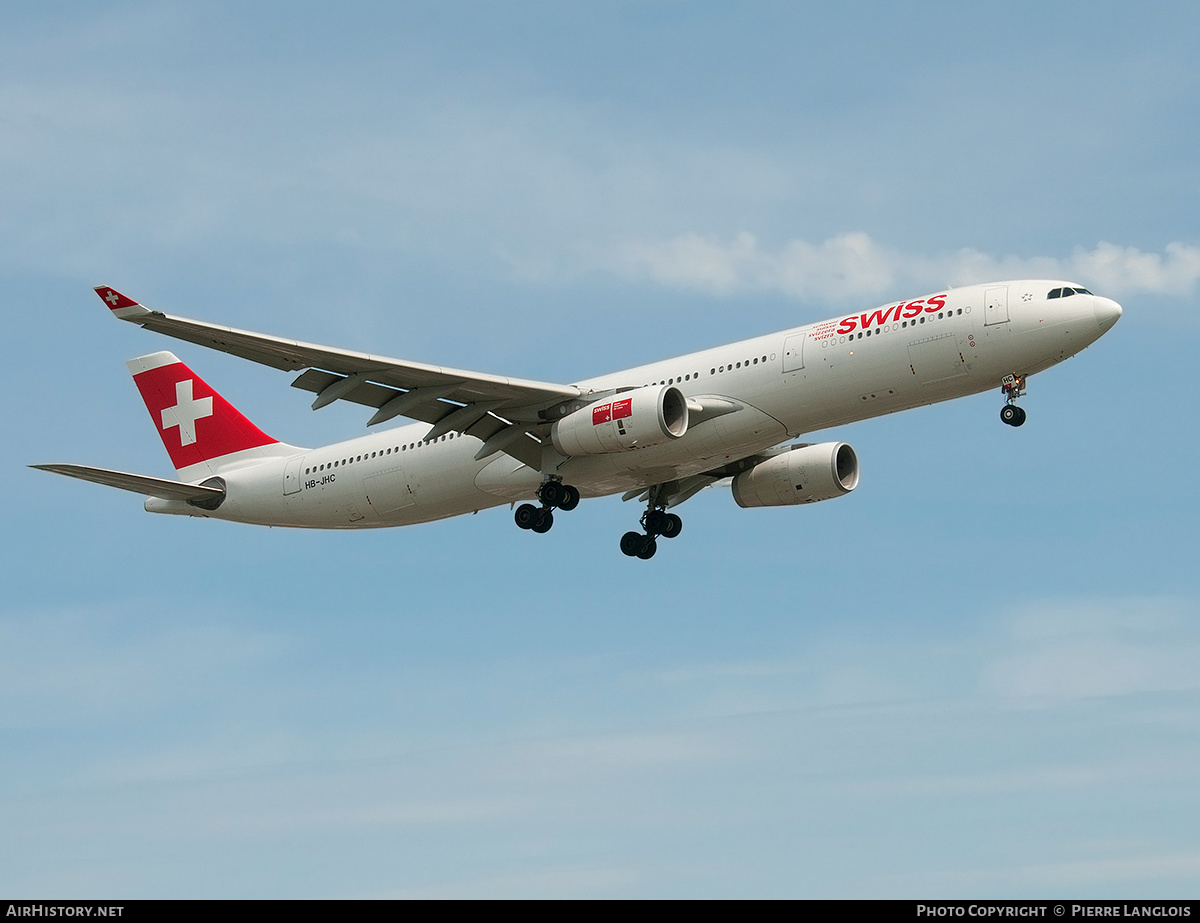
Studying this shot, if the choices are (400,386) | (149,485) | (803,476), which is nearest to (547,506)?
(400,386)

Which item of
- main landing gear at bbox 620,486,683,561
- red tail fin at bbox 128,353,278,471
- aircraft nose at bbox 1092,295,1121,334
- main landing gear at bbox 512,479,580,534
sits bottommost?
main landing gear at bbox 512,479,580,534

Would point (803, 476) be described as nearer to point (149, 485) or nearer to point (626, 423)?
point (626, 423)

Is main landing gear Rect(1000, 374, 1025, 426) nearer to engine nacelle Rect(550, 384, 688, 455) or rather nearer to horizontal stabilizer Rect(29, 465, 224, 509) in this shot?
engine nacelle Rect(550, 384, 688, 455)

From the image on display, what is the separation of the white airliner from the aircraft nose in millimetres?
46

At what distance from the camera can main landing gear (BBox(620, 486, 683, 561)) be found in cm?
4356

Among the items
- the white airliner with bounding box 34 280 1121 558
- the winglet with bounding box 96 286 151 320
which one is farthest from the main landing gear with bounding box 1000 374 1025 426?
the winglet with bounding box 96 286 151 320

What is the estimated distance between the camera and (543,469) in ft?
128

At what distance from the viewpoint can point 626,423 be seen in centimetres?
3581

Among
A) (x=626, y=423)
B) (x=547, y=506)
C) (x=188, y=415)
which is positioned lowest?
(x=547, y=506)

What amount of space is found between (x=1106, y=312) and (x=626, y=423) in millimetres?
11532

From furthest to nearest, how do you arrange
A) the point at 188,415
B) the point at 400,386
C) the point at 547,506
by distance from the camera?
the point at 188,415 < the point at 547,506 < the point at 400,386

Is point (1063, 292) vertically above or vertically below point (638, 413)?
above
